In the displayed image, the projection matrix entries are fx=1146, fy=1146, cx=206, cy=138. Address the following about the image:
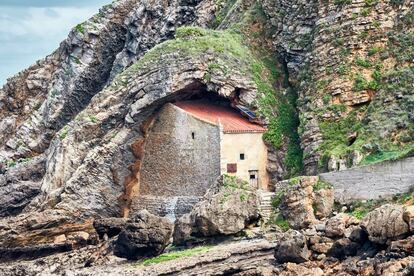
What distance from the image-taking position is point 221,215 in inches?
1961

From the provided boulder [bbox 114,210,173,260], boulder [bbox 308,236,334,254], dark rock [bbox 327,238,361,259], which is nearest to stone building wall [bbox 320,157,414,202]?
boulder [bbox 308,236,334,254]

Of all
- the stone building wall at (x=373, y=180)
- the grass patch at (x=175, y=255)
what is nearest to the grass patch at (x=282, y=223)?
the stone building wall at (x=373, y=180)

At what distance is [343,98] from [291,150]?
13.0 ft

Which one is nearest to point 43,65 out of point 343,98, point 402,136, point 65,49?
point 65,49

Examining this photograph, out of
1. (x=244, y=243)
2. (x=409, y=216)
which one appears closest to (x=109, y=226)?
(x=244, y=243)

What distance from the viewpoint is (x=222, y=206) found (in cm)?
4988

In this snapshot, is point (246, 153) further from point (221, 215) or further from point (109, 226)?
point (109, 226)

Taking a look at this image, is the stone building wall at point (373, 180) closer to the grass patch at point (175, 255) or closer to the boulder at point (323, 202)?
the boulder at point (323, 202)

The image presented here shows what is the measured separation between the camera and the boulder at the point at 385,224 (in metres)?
40.8

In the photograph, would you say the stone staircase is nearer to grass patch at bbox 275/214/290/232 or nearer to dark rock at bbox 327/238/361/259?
grass patch at bbox 275/214/290/232

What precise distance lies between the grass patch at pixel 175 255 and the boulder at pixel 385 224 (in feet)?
29.5

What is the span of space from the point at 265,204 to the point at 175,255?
16.9 feet

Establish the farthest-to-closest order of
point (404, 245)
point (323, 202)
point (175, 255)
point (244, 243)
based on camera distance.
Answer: point (175, 255) < point (323, 202) < point (244, 243) < point (404, 245)

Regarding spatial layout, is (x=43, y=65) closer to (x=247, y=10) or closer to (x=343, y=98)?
(x=247, y=10)
